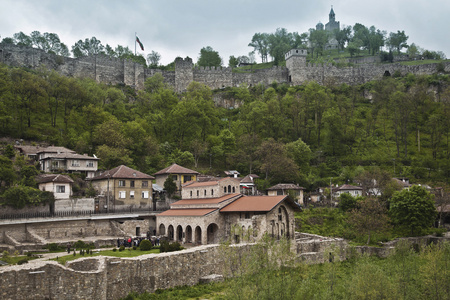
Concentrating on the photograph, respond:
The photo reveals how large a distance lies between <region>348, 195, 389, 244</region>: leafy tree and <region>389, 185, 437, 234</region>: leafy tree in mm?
2423

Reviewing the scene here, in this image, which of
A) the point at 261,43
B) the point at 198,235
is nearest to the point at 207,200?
the point at 198,235

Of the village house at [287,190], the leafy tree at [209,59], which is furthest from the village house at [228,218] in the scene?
the leafy tree at [209,59]

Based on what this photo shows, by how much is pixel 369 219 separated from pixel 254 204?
13.9 metres

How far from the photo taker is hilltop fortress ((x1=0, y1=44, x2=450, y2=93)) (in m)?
97.6

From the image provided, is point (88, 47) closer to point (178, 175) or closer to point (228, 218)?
point (178, 175)

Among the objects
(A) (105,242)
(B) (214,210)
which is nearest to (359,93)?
(B) (214,210)

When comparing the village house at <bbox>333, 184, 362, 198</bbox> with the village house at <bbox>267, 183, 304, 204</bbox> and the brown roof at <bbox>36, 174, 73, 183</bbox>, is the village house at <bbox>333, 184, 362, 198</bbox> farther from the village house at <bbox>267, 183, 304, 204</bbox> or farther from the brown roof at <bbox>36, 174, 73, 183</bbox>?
the brown roof at <bbox>36, 174, 73, 183</bbox>

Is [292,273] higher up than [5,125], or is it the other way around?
[5,125]

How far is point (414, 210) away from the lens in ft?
145

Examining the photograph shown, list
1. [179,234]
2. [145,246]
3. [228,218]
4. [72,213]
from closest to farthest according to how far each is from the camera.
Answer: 1. [145,246]
2. [228,218]
3. [72,213]
4. [179,234]

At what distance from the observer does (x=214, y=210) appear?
38000 mm

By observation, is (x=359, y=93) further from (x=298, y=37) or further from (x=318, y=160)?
(x=298, y=37)

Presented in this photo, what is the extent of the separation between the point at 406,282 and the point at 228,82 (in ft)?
300

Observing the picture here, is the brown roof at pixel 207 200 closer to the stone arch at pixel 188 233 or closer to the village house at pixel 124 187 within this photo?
the stone arch at pixel 188 233
